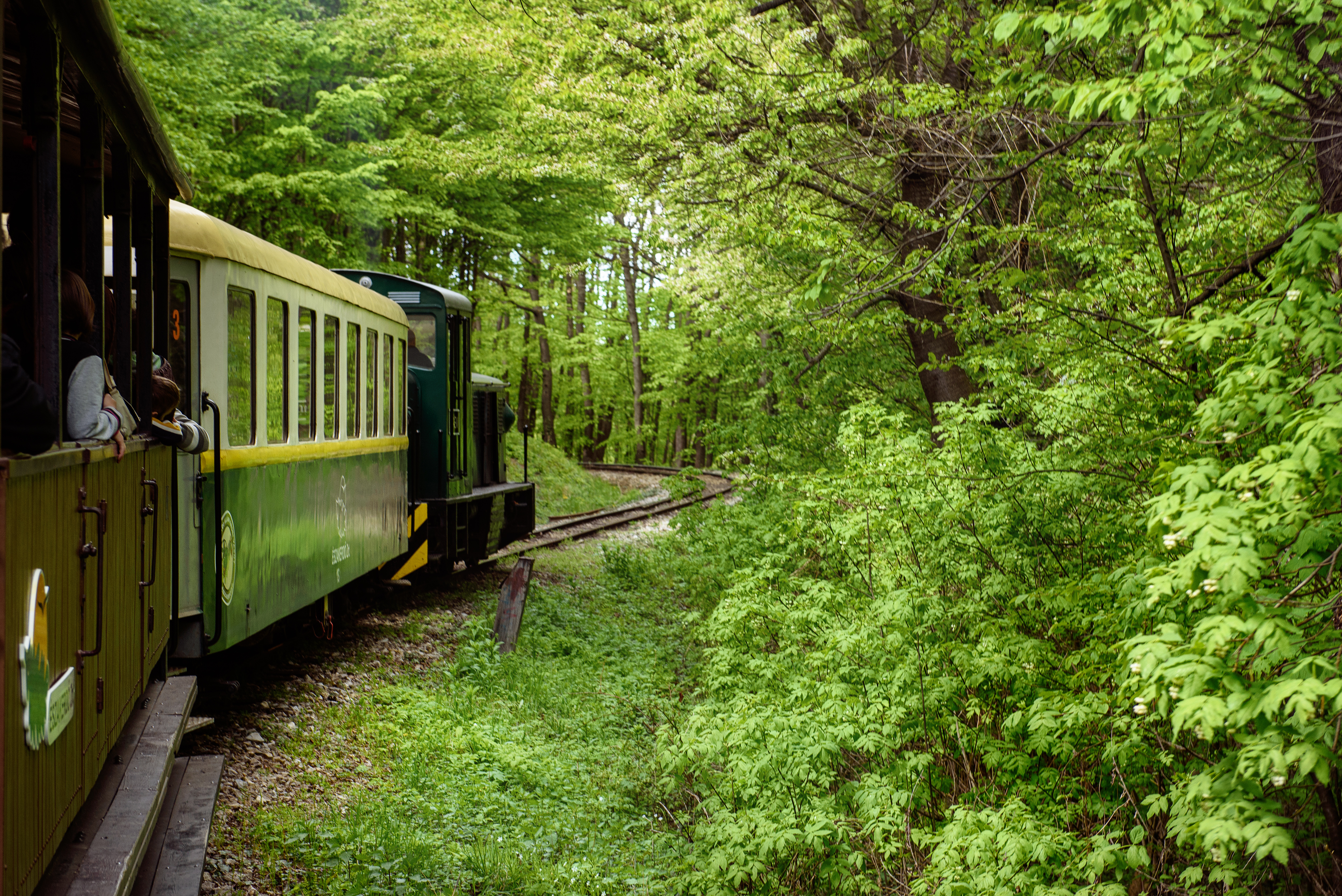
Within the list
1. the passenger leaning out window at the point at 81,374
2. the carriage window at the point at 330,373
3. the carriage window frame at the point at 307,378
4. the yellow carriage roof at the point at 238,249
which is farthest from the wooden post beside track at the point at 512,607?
the passenger leaning out window at the point at 81,374

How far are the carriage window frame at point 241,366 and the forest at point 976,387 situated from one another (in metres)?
3.25

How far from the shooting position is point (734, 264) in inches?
563

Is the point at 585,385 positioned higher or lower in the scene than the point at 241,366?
higher

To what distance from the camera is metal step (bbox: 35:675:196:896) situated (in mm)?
2846

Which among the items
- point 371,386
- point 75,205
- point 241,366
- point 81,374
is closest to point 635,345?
point 371,386

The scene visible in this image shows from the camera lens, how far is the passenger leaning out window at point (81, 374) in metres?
2.93

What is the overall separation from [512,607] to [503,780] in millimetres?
3159

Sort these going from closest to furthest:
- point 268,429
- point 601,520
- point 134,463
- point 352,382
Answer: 1. point 134,463
2. point 268,429
3. point 352,382
4. point 601,520

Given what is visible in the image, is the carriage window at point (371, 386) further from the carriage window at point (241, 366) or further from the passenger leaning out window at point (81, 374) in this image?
the passenger leaning out window at point (81, 374)

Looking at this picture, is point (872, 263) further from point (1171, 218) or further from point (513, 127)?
point (513, 127)

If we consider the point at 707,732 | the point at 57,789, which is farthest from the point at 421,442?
the point at 57,789

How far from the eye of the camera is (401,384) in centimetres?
1016

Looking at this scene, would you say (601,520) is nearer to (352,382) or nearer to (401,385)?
Result: (401,385)

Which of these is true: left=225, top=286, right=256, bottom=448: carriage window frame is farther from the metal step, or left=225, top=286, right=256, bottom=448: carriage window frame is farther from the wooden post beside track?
the wooden post beside track
